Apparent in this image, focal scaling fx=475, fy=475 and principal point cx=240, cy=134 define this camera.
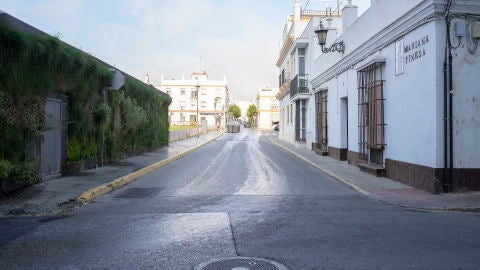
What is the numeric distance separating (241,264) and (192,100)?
9589 centimetres

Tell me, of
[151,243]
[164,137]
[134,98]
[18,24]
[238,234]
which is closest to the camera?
[151,243]

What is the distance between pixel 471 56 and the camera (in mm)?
10305

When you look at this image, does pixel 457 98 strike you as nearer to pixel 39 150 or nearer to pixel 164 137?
pixel 39 150

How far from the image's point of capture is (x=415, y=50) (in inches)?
444

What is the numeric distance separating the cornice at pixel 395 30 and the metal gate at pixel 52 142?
8.95 m

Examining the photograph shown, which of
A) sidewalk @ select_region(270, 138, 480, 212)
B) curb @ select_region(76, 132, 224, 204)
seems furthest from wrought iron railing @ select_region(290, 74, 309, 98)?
sidewalk @ select_region(270, 138, 480, 212)

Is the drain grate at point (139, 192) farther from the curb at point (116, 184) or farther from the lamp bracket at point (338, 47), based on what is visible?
the lamp bracket at point (338, 47)

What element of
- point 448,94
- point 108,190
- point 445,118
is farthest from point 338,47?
point 108,190

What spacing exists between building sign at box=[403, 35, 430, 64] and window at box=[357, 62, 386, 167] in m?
1.86

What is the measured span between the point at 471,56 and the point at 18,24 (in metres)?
9.75

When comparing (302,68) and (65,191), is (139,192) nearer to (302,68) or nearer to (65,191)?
(65,191)

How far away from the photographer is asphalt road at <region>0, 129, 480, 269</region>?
5539mm

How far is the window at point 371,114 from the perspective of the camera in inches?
546

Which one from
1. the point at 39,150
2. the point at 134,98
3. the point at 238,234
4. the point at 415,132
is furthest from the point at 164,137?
the point at 238,234
